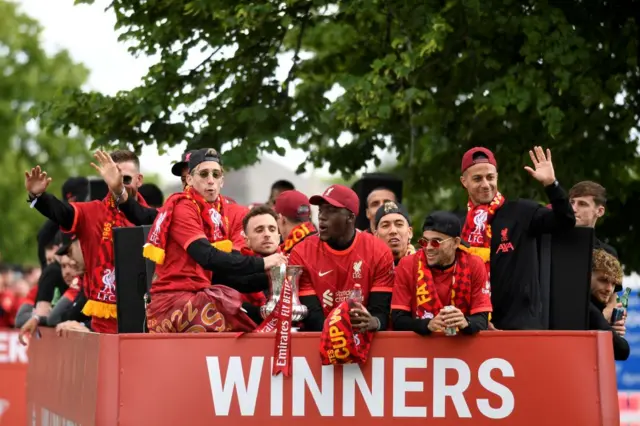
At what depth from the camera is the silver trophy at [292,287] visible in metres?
7.54

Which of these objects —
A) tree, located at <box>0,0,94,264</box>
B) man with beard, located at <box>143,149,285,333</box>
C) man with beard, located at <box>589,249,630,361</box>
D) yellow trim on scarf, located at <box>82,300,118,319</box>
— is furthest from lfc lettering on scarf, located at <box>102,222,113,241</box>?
tree, located at <box>0,0,94,264</box>

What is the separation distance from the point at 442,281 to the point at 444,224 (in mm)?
320

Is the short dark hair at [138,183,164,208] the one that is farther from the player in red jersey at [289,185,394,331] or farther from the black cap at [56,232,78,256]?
the player in red jersey at [289,185,394,331]

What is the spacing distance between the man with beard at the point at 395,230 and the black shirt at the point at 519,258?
42.6 inches

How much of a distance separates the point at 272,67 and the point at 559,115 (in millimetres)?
3262

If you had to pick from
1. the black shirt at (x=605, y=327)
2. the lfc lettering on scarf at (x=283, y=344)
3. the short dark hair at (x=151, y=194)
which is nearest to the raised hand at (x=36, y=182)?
the lfc lettering on scarf at (x=283, y=344)

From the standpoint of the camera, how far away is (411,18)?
42.0 feet

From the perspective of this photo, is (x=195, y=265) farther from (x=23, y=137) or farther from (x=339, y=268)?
(x=23, y=137)

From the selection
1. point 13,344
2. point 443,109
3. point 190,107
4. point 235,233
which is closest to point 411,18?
point 443,109

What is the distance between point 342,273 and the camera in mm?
7742

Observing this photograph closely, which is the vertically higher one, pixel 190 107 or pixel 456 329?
pixel 190 107

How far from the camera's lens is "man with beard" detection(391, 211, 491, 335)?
24.2 ft

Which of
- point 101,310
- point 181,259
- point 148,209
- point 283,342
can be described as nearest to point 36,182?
point 148,209

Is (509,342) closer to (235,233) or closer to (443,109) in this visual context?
(235,233)
